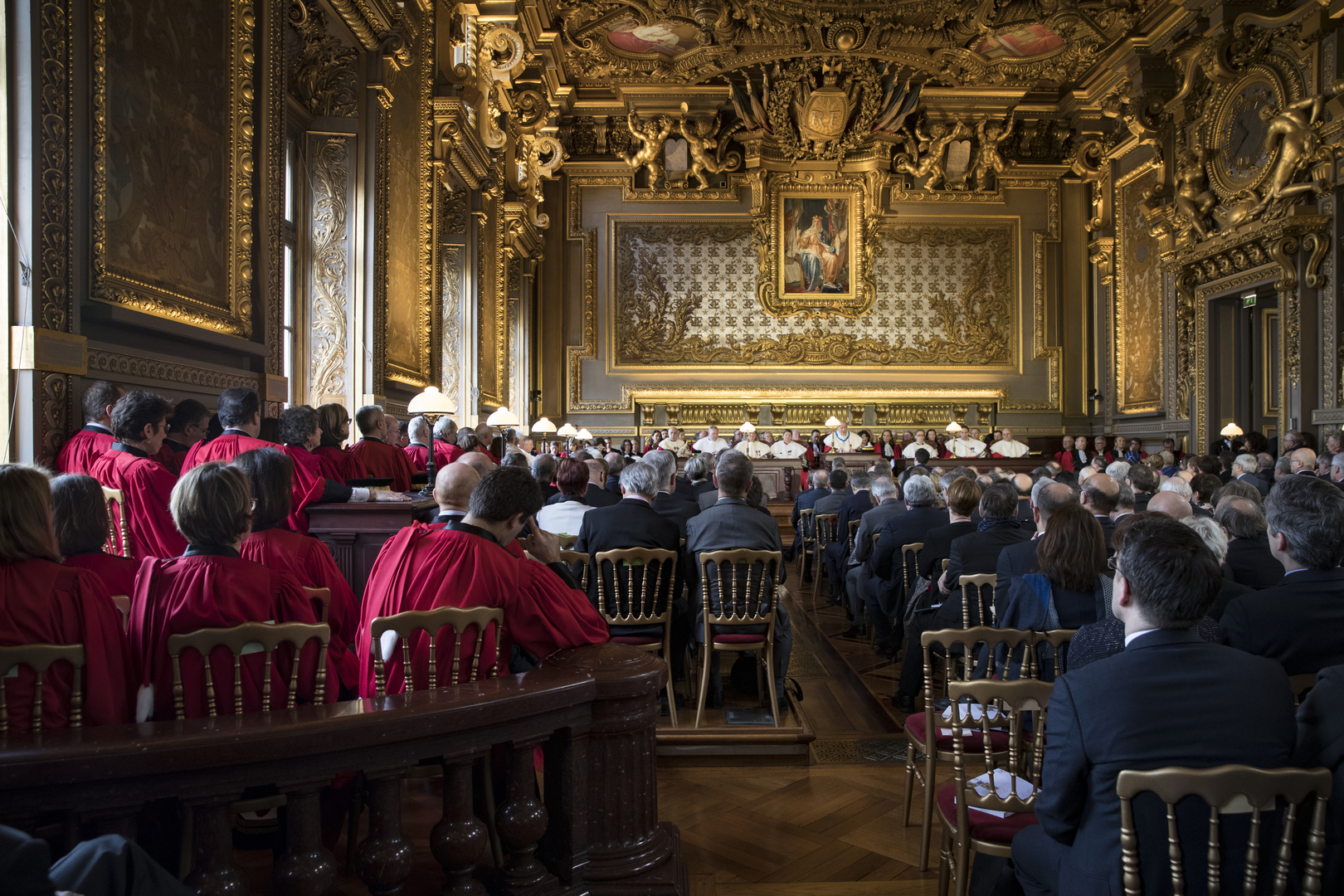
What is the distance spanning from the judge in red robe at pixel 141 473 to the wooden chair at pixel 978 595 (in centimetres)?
323

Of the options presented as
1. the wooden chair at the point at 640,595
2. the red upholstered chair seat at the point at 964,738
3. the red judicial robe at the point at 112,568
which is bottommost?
the red upholstered chair seat at the point at 964,738

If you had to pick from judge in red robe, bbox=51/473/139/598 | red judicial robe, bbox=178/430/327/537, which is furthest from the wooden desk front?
judge in red robe, bbox=51/473/139/598

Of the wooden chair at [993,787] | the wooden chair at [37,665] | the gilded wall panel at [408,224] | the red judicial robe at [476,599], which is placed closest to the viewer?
the wooden chair at [37,665]

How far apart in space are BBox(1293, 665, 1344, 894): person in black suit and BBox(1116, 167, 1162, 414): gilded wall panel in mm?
15606

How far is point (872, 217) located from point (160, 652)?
17151 mm

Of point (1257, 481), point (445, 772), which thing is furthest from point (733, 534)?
point (1257, 481)

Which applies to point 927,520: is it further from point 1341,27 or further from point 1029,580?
point 1341,27

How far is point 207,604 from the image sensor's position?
211 centimetres

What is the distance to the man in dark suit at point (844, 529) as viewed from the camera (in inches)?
273

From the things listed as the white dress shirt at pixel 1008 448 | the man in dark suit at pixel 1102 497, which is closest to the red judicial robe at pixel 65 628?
the man in dark suit at pixel 1102 497

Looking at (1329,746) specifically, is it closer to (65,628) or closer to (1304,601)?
(1304,601)

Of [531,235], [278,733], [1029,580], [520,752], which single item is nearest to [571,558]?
[1029,580]

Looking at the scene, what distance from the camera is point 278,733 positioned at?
144 centimetres

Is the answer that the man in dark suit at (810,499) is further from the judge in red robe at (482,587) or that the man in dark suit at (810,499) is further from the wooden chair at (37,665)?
the wooden chair at (37,665)
